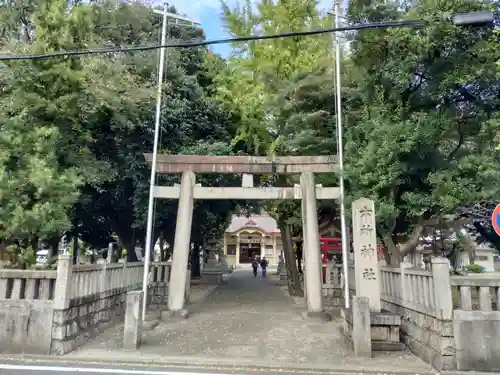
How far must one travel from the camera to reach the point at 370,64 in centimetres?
1069

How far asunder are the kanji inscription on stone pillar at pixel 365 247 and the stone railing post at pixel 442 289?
81.4 inches

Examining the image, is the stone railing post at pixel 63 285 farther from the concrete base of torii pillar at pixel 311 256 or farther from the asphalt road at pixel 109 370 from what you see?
the concrete base of torii pillar at pixel 311 256

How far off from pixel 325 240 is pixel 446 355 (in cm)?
1291

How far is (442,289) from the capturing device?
7.12 metres

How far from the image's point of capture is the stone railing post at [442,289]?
278 inches

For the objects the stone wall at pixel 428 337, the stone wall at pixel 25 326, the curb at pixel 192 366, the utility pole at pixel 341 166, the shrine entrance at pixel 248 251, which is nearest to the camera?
the stone wall at pixel 428 337

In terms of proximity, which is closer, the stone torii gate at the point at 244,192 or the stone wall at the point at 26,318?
the stone wall at the point at 26,318

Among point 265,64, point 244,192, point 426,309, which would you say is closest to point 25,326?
point 244,192

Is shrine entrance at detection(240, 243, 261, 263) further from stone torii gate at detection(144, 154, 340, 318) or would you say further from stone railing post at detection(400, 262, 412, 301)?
stone railing post at detection(400, 262, 412, 301)

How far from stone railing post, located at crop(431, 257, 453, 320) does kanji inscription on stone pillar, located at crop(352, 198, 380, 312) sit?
207 cm

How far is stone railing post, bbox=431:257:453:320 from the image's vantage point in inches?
278

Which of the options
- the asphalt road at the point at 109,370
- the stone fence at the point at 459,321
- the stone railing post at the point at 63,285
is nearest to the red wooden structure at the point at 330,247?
the stone fence at the point at 459,321

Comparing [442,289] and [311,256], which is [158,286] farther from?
[442,289]

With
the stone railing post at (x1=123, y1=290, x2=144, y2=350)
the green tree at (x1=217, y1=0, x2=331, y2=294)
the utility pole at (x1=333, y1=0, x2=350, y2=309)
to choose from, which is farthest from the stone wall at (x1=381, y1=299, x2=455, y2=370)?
the green tree at (x1=217, y1=0, x2=331, y2=294)
